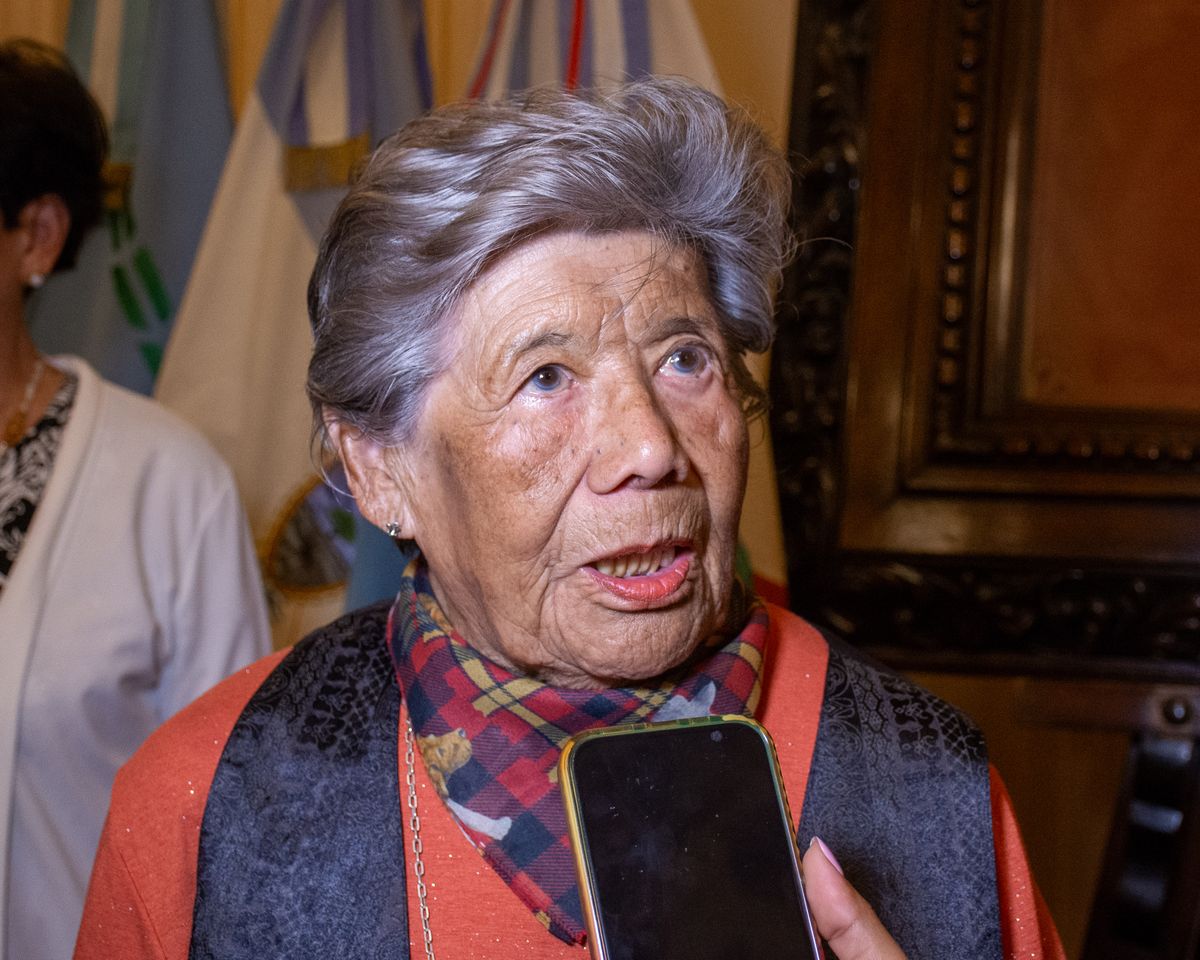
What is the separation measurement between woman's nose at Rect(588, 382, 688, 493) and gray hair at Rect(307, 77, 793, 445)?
15 cm

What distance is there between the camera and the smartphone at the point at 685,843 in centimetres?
80

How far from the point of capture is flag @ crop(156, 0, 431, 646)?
6.75 ft

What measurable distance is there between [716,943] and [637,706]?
334 mm

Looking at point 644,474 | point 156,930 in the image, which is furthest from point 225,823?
point 644,474

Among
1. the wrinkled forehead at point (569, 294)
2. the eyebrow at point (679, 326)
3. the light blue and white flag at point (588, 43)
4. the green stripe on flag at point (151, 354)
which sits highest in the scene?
the light blue and white flag at point (588, 43)

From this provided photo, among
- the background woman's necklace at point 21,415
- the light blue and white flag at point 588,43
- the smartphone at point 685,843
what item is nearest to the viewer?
the smartphone at point 685,843

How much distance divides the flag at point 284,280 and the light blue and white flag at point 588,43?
0.15m

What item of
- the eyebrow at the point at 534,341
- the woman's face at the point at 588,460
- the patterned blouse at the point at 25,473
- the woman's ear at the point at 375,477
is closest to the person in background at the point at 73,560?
the patterned blouse at the point at 25,473

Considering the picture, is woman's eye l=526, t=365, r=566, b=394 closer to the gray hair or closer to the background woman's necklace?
the gray hair

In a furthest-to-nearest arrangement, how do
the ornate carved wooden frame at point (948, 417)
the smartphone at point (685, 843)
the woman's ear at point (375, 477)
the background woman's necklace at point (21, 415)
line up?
1. the ornate carved wooden frame at point (948, 417)
2. the background woman's necklace at point (21, 415)
3. the woman's ear at point (375, 477)
4. the smartphone at point (685, 843)

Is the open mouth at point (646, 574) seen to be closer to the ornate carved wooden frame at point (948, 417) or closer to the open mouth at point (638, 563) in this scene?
Answer: the open mouth at point (638, 563)

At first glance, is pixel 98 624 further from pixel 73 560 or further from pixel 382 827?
pixel 382 827

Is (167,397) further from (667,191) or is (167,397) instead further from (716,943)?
(716,943)

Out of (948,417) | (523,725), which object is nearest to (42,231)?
(523,725)
